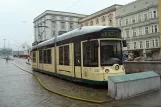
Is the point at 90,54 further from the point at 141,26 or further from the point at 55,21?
the point at 55,21

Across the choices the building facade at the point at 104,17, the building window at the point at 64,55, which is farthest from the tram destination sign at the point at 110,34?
the building facade at the point at 104,17

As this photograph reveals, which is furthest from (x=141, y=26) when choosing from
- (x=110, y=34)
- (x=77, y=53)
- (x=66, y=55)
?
(x=110, y=34)

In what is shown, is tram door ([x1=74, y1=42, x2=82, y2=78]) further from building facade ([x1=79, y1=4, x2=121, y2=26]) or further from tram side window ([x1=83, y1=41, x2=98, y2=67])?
building facade ([x1=79, y1=4, x2=121, y2=26])

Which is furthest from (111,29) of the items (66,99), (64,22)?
(64,22)

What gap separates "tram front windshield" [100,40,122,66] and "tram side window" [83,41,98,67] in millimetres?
319

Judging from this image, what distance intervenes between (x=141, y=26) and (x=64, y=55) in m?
46.6

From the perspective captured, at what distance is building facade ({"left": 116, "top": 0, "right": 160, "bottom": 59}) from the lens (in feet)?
180

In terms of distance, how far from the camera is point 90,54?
12.5 meters

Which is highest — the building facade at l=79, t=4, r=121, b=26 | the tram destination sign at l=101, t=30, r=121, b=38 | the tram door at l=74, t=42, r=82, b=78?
the building facade at l=79, t=4, r=121, b=26

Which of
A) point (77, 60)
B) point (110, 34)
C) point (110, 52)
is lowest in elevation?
point (77, 60)

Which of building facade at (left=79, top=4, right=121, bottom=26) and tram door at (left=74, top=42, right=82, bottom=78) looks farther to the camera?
building facade at (left=79, top=4, right=121, bottom=26)

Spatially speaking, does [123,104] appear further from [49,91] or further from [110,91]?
Result: [49,91]

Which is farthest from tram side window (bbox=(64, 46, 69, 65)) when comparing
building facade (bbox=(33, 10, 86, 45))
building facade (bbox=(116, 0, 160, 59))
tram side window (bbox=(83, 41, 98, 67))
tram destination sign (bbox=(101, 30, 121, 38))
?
building facade (bbox=(33, 10, 86, 45))

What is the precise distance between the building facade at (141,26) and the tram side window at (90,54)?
4269 cm
